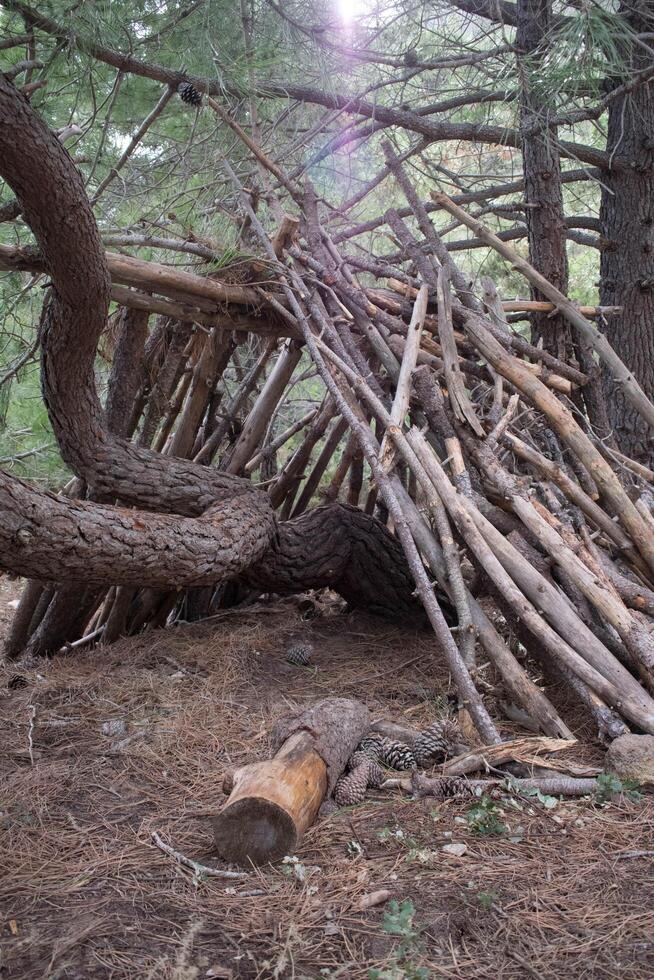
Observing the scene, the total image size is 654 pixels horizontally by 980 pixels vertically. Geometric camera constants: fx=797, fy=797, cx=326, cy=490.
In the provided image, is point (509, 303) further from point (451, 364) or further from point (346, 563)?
point (346, 563)

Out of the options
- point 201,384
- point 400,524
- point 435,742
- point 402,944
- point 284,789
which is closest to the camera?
point 402,944

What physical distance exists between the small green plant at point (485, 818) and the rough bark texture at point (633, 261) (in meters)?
2.75

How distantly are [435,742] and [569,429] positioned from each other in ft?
4.36

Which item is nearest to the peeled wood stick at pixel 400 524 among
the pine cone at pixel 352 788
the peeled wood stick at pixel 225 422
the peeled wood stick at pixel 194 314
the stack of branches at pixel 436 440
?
the stack of branches at pixel 436 440

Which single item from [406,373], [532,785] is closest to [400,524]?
[406,373]

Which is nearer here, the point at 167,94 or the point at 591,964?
the point at 591,964

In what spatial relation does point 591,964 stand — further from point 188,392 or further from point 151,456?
point 188,392

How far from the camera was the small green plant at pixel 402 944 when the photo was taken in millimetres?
1388

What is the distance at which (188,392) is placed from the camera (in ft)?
13.9

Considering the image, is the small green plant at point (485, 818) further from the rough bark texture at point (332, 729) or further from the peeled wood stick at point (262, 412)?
the peeled wood stick at point (262, 412)

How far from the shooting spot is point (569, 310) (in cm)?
364

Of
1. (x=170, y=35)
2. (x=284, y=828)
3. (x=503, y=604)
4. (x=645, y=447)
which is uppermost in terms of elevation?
(x=170, y=35)

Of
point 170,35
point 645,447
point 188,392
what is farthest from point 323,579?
point 170,35

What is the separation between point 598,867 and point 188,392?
314 cm
